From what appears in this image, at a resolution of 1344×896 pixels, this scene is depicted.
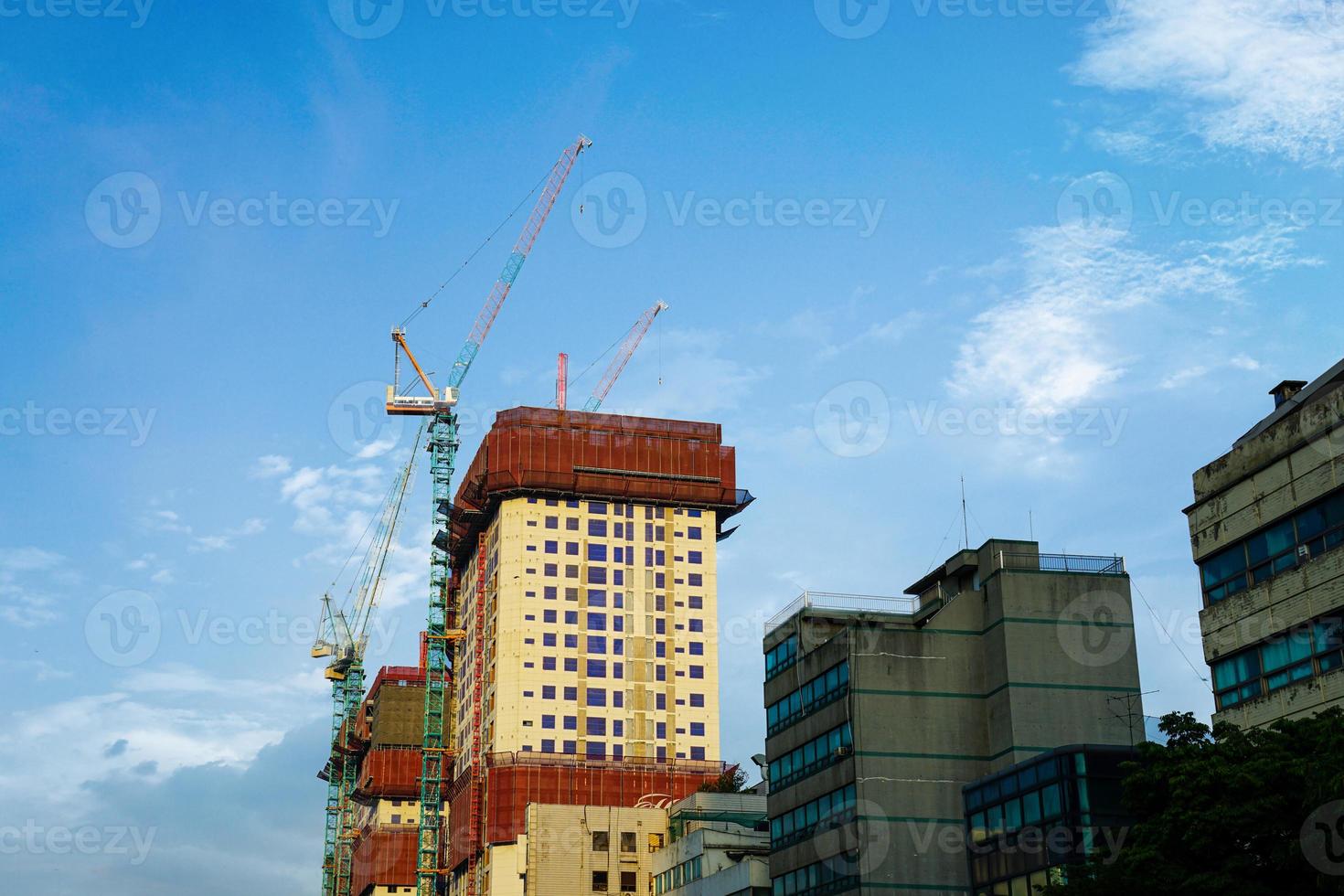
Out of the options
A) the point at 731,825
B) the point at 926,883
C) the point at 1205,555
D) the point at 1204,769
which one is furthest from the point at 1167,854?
the point at 731,825

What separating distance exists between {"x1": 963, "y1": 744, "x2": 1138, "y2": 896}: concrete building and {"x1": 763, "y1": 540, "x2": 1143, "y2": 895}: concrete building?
31.0ft

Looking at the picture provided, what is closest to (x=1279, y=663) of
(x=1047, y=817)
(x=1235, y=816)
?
(x=1047, y=817)

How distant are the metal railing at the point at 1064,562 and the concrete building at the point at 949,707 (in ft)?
0.30

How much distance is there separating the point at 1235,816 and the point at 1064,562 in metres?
44.0

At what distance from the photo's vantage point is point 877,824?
312 feet

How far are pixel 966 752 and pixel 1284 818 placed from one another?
4149 centimetres

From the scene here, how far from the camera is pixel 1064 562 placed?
334 ft

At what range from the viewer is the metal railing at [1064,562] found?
332 ft

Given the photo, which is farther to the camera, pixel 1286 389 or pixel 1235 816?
pixel 1286 389

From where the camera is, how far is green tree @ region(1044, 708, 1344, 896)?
55406 mm

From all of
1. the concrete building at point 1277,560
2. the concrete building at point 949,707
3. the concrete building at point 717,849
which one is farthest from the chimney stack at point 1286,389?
the concrete building at point 717,849

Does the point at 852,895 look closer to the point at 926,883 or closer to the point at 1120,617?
the point at 926,883

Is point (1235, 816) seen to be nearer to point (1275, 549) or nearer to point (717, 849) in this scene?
point (1275, 549)

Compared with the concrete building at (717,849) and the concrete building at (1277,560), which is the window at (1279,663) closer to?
the concrete building at (1277,560)
